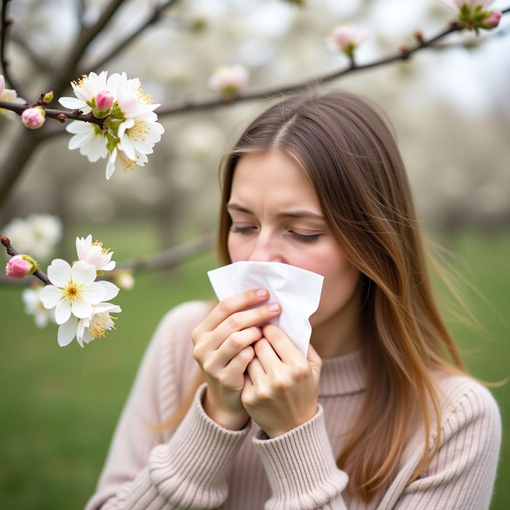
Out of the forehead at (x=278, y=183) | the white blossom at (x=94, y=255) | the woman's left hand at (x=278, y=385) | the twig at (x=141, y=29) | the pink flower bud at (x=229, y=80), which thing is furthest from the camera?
the pink flower bud at (x=229, y=80)

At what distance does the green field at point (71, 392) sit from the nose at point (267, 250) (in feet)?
2.39

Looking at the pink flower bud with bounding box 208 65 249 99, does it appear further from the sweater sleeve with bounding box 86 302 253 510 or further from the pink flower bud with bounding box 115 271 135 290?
the sweater sleeve with bounding box 86 302 253 510

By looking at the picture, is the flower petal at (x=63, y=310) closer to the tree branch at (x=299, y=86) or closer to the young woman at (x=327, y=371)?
the young woman at (x=327, y=371)

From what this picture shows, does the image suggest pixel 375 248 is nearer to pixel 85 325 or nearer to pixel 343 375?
pixel 343 375

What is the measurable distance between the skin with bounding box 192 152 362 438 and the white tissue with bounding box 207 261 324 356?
24 mm

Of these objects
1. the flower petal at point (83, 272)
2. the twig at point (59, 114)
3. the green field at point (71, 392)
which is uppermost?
the twig at point (59, 114)

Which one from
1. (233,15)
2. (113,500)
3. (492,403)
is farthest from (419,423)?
(233,15)

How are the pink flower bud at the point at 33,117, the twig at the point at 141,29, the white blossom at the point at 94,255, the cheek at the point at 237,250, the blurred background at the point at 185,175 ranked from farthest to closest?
the blurred background at the point at 185,175, the twig at the point at 141,29, the cheek at the point at 237,250, the white blossom at the point at 94,255, the pink flower bud at the point at 33,117

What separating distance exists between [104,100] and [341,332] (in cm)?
110

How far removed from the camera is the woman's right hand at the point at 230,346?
133 centimetres

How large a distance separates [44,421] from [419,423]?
3701mm

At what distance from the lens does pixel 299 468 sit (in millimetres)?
1353

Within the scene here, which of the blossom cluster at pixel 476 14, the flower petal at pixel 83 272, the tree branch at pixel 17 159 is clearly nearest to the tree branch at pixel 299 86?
the blossom cluster at pixel 476 14

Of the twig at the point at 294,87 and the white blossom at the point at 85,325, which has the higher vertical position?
the twig at the point at 294,87
